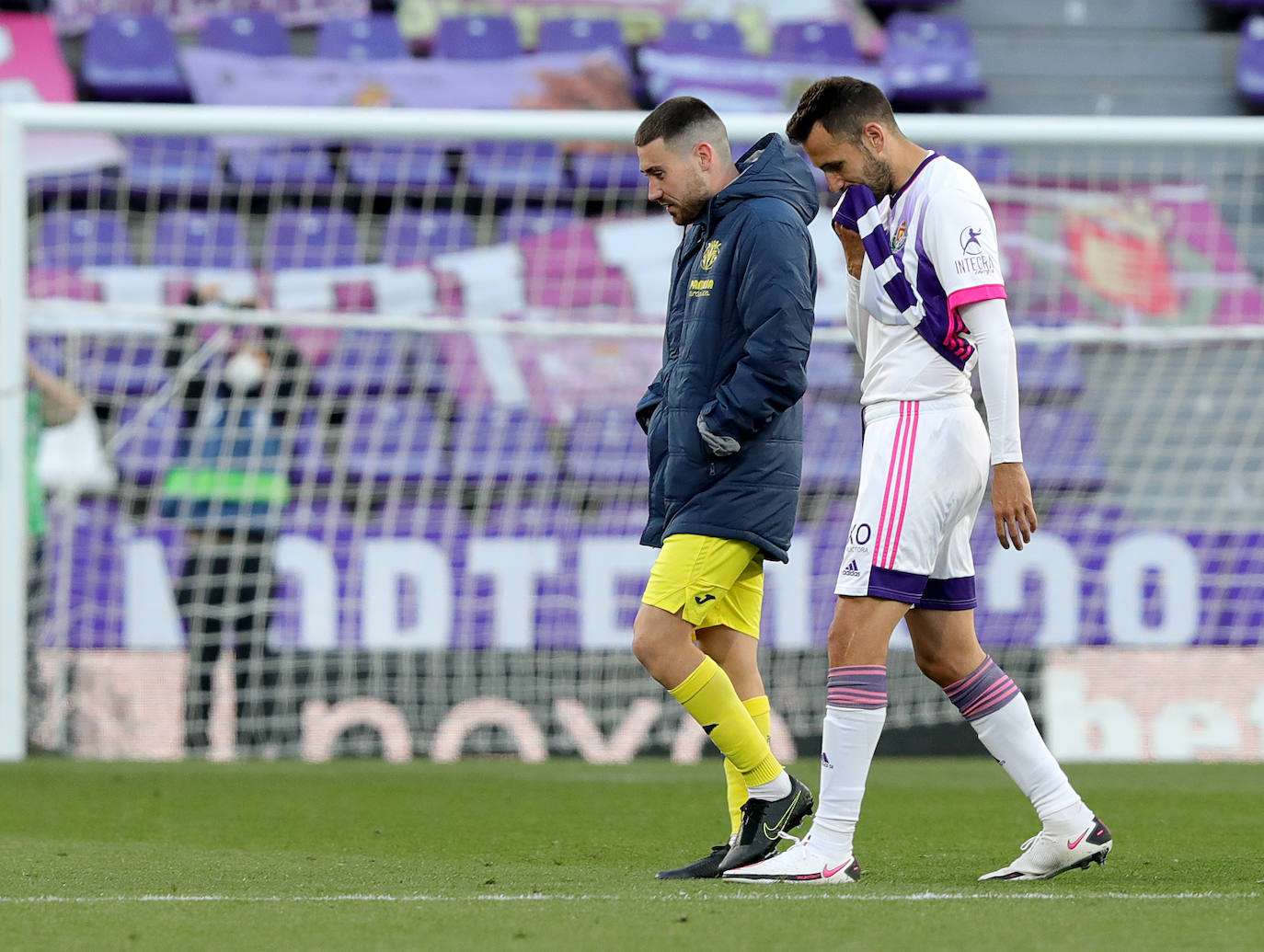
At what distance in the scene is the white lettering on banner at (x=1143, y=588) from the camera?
7723mm

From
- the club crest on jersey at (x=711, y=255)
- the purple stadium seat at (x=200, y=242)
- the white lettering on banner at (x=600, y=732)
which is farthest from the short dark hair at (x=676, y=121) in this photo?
the purple stadium seat at (x=200, y=242)

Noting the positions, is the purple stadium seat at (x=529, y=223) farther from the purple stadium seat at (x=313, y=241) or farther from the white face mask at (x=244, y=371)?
the white face mask at (x=244, y=371)

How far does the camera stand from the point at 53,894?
10.9ft

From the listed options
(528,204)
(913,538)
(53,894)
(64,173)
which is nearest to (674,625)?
(913,538)

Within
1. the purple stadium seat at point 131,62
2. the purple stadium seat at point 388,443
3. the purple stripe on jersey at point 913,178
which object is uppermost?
the purple stadium seat at point 131,62

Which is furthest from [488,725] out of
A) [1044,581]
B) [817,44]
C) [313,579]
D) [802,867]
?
[817,44]

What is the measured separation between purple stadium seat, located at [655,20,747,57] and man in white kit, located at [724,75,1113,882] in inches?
332

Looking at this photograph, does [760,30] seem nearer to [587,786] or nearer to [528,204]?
[528,204]

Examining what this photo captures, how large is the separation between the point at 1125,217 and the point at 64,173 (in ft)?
21.4

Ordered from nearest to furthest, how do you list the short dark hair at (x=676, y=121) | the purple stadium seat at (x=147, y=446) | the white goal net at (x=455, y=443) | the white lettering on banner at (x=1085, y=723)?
the short dark hair at (x=676, y=121) < the white goal net at (x=455, y=443) < the white lettering on banner at (x=1085, y=723) < the purple stadium seat at (x=147, y=446)

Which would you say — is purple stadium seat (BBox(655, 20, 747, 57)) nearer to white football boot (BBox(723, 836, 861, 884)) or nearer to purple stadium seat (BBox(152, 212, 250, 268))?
purple stadium seat (BBox(152, 212, 250, 268))

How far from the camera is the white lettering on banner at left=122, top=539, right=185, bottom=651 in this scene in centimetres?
766

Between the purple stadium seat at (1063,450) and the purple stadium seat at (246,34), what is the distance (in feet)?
18.9

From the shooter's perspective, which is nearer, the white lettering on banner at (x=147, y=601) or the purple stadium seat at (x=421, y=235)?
the white lettering on banner at (x=147, y=601)
